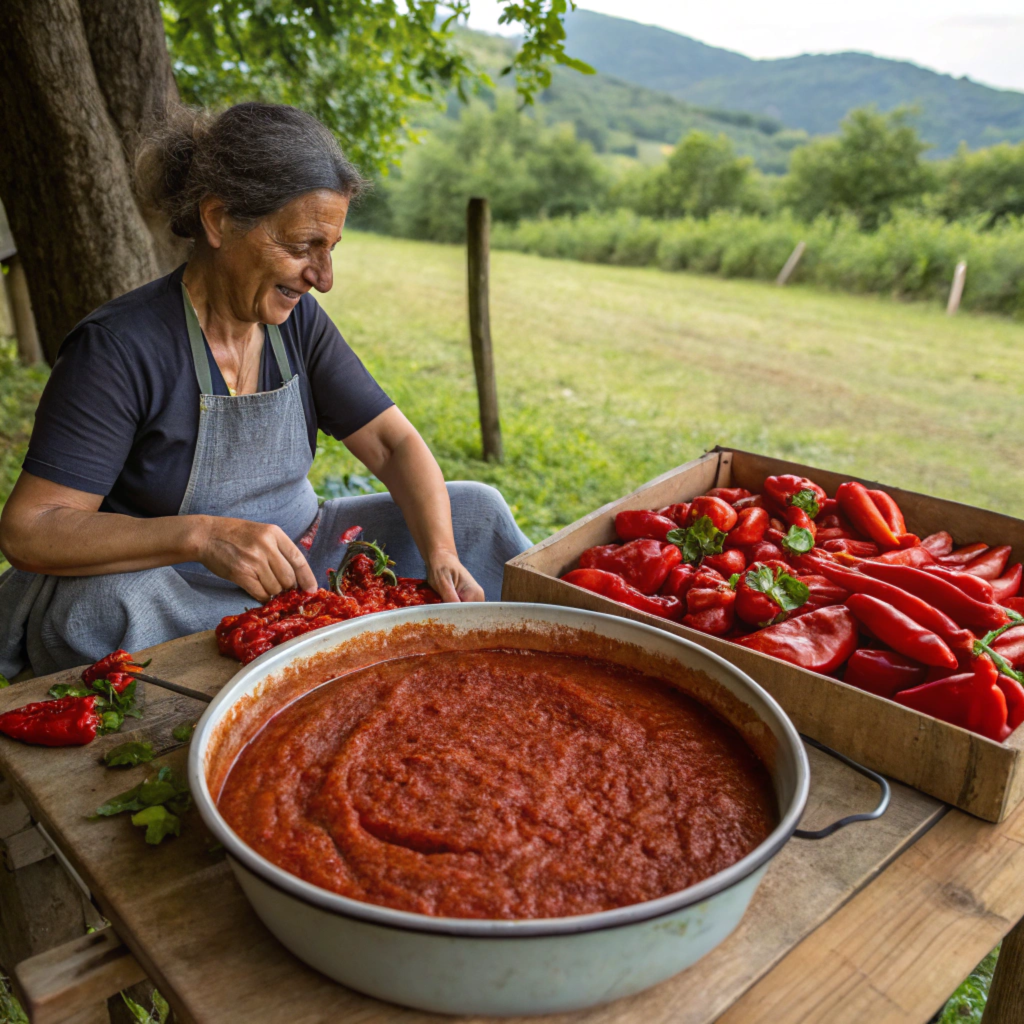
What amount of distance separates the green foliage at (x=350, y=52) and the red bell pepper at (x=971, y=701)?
3.29 meters

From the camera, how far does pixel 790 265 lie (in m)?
18.7

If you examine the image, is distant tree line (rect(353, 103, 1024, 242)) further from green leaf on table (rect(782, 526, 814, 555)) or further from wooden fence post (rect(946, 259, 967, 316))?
green leaf on table (rect(782, 526, 814, 555))

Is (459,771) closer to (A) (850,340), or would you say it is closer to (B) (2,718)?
(B) (2,718)

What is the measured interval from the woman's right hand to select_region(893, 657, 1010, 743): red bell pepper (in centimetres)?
134

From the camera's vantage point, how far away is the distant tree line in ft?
76.6

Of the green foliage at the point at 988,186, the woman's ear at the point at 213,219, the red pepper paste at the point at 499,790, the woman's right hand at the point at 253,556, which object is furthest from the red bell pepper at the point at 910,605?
the green foliage at the point at 988,186

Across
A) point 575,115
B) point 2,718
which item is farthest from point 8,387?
point 575,115

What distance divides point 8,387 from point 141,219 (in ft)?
15.4

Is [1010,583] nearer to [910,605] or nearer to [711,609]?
[910,605]

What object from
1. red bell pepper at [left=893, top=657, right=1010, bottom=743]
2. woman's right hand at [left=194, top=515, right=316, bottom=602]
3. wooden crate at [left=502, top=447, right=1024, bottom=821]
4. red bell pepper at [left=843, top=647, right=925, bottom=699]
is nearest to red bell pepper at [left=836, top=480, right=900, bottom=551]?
red bell pepper at [left=843, top=647, right=925, bottom=699]

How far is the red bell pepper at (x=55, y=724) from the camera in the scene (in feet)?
5.15

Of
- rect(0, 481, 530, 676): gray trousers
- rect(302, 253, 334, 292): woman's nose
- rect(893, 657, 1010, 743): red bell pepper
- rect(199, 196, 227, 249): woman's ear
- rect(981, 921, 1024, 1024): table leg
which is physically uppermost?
rect(199, 196, 227, 249): woman's ear

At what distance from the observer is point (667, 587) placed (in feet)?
7.41

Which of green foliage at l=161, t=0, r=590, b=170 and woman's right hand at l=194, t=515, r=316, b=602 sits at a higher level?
green foliage at l=161, t=0, r=590, b=170
